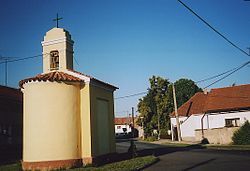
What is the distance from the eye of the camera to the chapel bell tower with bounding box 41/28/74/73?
21664mm

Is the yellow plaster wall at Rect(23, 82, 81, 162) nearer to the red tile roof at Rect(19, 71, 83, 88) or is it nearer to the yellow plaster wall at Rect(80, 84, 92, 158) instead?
the red tile roof at Rect(19, 71, 83, 88)

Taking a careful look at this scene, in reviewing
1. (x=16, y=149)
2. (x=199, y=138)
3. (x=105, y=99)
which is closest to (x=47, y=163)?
(x=105, y=99)

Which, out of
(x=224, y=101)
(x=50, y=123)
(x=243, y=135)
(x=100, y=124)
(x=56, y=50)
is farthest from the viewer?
(x=224, y=101)

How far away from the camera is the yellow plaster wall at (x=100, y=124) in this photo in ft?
65.4

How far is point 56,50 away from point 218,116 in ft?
81.8

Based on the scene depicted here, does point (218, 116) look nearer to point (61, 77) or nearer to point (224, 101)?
point (224, 101)

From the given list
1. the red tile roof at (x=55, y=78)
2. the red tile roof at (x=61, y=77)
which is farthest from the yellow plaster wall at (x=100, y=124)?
the red tile roof at (x=55, y=78)

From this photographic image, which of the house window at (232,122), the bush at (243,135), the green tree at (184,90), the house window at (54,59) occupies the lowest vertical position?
the bush at (243,135)

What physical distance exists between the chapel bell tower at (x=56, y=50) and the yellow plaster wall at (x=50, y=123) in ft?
9.51

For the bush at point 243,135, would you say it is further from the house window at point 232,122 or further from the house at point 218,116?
the house window at point 232,122

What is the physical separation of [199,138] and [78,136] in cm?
2447

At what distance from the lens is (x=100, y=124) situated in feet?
69.9

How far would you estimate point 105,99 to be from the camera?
877 inches

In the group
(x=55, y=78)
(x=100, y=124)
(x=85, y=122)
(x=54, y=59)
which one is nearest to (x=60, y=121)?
(x=85, y=122)
